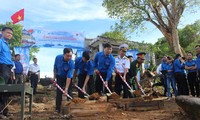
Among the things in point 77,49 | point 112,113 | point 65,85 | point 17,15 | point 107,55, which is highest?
point 17,15

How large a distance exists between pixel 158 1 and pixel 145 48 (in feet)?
12.9

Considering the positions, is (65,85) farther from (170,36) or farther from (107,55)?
(170,36)

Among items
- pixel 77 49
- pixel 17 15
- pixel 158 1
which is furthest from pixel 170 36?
pixel 17 15

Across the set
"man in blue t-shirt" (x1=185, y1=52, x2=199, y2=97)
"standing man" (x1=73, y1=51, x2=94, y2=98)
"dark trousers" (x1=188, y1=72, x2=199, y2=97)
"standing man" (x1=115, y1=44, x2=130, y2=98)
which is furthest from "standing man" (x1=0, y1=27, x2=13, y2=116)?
"dark trousers" (x1=188, y1=72, x2=199, y2=97)

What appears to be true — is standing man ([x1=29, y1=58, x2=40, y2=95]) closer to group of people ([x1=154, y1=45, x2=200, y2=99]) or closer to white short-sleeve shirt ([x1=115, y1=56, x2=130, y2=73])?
white short-sleeve shirt ([x1=115, y1=56, x2=130, y2=73])

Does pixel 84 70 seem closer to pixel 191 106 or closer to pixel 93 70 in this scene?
pixel 93 70

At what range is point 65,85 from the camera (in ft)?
23.9

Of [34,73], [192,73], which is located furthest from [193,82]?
[34,73]

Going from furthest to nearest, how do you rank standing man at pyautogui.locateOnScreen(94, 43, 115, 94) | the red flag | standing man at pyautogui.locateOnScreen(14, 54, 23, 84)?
the red flag, standing man at pyautogui.locateOnScreen(14, 54, 23, 84), standing man at pyautogui.locateOnScreen(94, 43, 115, 94)

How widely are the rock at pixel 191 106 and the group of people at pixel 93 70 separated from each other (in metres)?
2.70

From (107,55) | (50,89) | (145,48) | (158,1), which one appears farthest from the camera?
(145,48)

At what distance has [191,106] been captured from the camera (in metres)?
4.85

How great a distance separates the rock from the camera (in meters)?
4.76

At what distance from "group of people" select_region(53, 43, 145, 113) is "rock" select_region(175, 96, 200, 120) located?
8.85 ft
